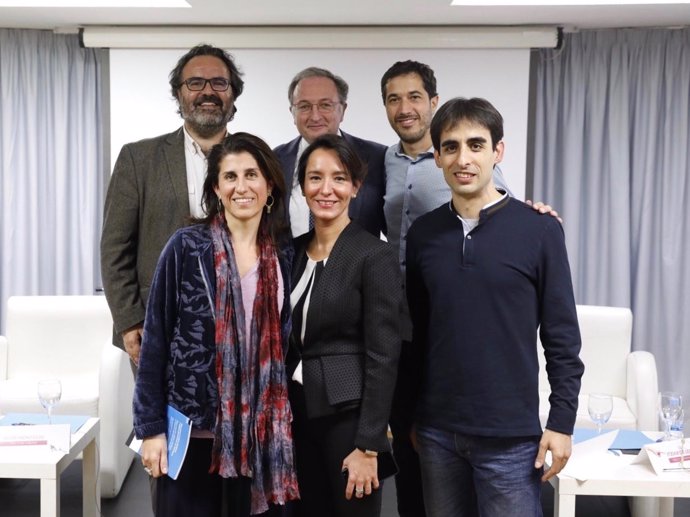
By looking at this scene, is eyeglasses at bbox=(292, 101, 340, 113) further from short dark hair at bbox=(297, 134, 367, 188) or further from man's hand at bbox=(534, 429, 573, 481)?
man's hand at bbox=(534, 429, 573, 481)

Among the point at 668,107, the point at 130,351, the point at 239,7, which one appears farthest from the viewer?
the point at 668,107

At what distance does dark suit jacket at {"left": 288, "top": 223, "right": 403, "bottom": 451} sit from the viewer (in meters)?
2.11

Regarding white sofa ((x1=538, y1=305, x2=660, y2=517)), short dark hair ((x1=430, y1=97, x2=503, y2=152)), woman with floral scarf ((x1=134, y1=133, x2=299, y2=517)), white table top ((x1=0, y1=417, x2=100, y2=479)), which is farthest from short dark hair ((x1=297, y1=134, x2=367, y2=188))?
white sofa ((x1=538, y1=305, x2=660, y2=517))

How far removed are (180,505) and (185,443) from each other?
0.55 feet

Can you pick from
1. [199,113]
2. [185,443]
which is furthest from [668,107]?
[185,443]

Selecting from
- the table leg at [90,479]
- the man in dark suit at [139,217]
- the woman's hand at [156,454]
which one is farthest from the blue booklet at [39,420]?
the woman's hand at [156,454]

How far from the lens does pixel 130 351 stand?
8.64 feet

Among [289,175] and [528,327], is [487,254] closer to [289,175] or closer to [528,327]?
[528,327]

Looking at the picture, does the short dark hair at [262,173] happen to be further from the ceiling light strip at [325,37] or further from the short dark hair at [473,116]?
the ceiling light strip at [325,37]

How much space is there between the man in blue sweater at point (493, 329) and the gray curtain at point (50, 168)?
3.48m

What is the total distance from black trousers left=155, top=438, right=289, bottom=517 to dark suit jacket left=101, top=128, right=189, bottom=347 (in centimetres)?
63

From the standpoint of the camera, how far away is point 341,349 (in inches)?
84.7

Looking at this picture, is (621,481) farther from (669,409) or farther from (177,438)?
(177,438)

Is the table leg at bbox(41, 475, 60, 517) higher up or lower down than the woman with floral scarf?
lower down
